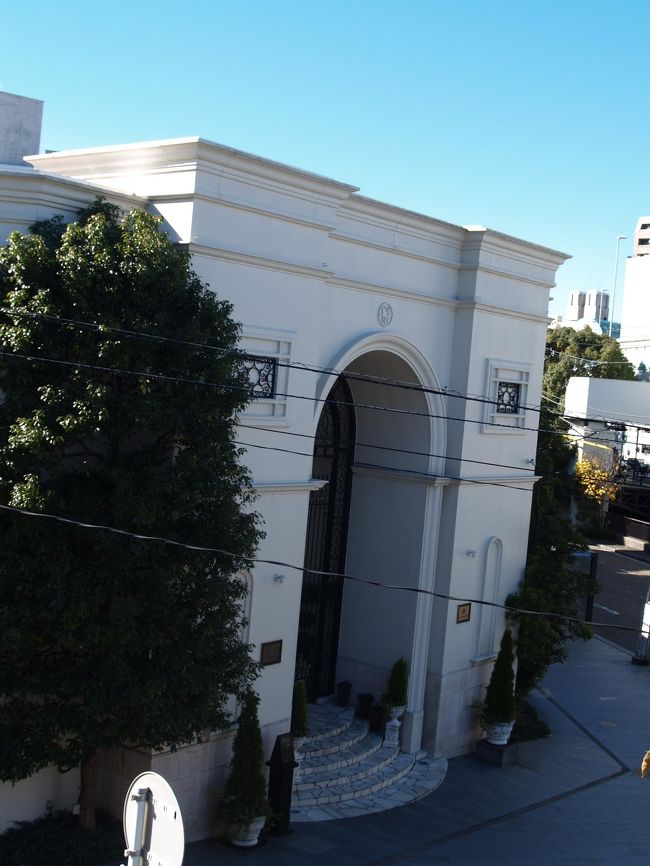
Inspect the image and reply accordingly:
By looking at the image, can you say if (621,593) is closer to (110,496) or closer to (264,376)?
(264,376)

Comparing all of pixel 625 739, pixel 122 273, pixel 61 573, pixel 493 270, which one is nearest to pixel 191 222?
pixel 122 273

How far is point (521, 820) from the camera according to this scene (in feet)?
45.1

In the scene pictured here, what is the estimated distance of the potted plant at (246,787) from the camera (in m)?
11.6

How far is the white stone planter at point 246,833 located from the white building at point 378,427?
1.30ft

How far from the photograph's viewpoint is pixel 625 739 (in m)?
17.5

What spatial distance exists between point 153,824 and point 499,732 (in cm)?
1159

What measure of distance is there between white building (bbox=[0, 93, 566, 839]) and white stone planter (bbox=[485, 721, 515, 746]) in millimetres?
529

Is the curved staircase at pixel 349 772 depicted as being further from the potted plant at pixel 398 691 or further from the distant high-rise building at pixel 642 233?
the distant high-rise building at pixel 642 233

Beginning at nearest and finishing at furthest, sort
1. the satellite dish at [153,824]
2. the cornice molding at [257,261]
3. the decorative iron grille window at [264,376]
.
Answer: the satellite dish at [153,824] → the cornice molding at [257,261] → the decorative iron grille window at [264,376]

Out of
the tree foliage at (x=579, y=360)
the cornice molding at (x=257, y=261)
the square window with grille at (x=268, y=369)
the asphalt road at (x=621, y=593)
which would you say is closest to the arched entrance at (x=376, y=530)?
the cornice molding at (x=257, y=261)

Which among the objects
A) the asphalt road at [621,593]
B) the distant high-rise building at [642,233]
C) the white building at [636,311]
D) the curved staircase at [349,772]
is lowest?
the curved staircase at [349,772]

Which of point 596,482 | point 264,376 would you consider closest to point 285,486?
point 264,376

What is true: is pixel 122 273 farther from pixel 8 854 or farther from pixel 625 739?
pixel 625 739

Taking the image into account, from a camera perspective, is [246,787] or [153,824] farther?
[246,787]
